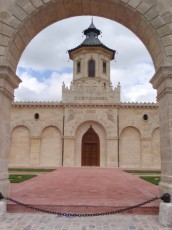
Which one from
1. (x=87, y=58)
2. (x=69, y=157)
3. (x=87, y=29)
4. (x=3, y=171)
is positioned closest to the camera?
(x=3, y=171)

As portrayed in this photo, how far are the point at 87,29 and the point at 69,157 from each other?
18.9m

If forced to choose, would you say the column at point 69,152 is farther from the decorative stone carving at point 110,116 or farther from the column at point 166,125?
the column at point 166,125

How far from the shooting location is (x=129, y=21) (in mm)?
8344

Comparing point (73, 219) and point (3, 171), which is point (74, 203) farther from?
point (3, 171)

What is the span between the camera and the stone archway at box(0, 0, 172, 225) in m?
7.08

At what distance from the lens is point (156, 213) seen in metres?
6.71

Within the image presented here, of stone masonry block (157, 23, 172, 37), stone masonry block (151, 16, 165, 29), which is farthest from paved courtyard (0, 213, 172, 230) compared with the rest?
stone masonry block (151, 16, 165, 29)

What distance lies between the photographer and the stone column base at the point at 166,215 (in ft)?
19.0

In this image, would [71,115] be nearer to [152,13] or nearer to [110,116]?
[110,116]

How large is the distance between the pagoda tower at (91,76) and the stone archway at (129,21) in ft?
68.0

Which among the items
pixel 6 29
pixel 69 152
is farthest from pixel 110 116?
pixel 6 29

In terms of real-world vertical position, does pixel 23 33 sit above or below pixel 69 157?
above

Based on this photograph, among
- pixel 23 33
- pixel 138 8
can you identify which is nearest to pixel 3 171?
pixel 23 33

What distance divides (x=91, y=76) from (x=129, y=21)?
23435 mm
